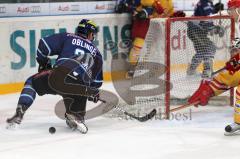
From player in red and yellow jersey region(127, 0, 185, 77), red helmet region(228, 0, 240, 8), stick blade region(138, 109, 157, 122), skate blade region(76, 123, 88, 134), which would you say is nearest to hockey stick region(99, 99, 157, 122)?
stick blade region(138, 109, 157, 122)

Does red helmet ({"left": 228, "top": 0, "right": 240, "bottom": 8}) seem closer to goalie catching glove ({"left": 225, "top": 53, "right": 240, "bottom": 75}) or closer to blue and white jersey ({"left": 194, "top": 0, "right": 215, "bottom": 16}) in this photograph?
goalie catching glove ({"left": 225, "top": 53, "right": 240, "bottom": 75})

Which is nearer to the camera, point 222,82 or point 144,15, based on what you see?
point 222,82

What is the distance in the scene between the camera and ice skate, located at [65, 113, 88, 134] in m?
4.66

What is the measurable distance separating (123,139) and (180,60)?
1219 mm

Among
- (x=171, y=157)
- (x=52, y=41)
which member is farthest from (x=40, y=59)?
(x=171, y=157)

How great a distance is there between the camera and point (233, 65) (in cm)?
499

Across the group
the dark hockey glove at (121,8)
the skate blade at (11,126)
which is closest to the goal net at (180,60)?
the skate blade at (11,126)

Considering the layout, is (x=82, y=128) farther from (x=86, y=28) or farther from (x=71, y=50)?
(x=86, y=28)

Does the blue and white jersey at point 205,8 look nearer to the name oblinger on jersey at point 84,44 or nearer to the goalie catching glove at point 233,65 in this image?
the goalie catching glove at point 233,65

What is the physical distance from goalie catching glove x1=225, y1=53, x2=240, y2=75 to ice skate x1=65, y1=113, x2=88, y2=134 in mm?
1251

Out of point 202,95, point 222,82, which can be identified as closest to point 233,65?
point 222,82

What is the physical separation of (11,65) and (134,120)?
2047 millimetres

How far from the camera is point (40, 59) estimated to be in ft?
15.7

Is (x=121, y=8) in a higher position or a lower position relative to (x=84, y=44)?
higher
